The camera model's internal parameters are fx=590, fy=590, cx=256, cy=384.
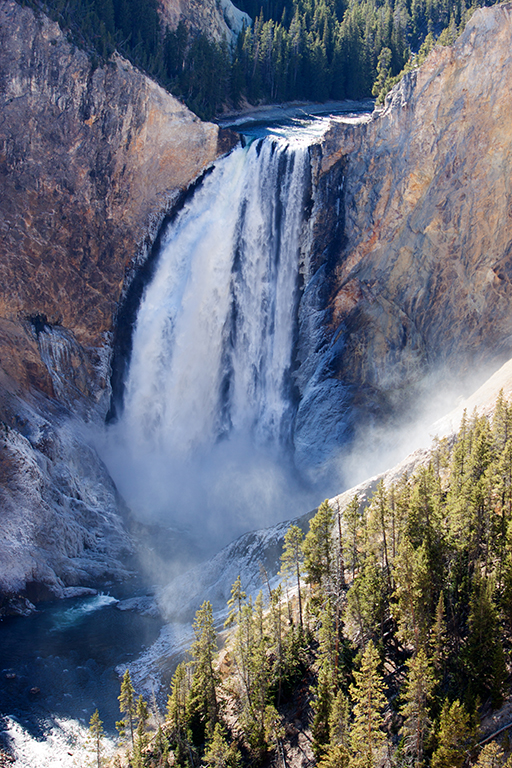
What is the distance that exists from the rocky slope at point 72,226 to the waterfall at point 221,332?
2713 millimetres

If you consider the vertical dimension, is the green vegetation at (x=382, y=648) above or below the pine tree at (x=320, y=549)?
below

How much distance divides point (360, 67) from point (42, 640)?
6757cm

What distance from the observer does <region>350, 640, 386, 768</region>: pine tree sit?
17.3 meters

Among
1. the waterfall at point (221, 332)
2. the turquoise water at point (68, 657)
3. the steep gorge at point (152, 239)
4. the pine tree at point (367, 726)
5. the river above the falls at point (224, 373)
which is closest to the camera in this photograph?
the pine tree at point (367, 726)

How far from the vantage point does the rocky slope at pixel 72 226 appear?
1578 inches

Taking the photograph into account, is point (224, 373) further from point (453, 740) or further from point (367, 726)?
point (453, 740)

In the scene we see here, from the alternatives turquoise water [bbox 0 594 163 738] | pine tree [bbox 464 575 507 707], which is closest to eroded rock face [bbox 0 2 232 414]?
turquoise water [bbox 0 594 163 738]

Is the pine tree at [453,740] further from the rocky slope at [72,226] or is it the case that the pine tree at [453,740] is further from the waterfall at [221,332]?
the waterfall at [221,332]

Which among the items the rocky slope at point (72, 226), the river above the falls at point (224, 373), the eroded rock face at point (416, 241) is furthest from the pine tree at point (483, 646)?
the rocky slope at point (72, 226)

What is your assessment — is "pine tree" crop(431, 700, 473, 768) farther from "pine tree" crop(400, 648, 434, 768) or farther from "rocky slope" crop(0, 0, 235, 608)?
"rocky slope" crop(0, 0, 235, 608)

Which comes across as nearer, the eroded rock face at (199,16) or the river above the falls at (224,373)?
the river above the falls at (224,373)

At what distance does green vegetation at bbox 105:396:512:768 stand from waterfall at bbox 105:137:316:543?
2231 centimetres

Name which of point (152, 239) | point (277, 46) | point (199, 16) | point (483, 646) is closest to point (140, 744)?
point (483, 646)

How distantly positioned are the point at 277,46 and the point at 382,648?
2638 inches
